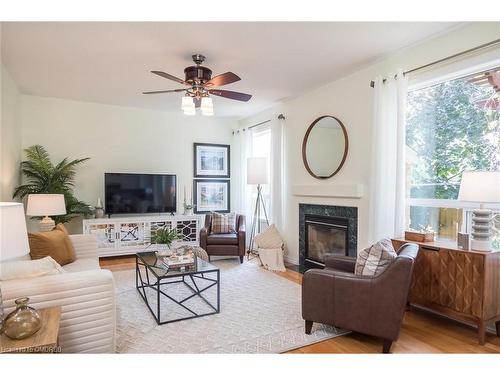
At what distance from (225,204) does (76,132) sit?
120 inches

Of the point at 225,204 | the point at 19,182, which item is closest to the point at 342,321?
the point at 225,204

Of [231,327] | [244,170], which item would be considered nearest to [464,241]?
[231,327]

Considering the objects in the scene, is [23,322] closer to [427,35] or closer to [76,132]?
[427,35]

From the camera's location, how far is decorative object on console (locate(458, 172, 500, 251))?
235 centimetres

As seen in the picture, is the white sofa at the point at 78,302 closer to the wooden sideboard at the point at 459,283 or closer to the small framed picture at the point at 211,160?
the wooden sideboard at the point at 459,283

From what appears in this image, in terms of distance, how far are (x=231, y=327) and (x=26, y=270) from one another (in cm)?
161

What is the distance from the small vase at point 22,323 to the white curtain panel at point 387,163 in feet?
9.98

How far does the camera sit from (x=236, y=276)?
4.29m

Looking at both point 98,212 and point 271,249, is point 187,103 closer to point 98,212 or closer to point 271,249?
point 271,249

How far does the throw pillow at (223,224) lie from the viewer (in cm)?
517

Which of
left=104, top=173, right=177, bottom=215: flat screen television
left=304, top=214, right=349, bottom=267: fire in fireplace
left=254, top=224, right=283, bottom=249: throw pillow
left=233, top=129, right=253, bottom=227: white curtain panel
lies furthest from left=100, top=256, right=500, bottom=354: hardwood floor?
left=104, top=173, right=177, bottom=215: flat screen television

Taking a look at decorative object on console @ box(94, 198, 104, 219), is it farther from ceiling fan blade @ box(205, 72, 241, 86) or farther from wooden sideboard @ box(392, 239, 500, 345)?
wooden sideboard @ box(392, 239, 500, 345)

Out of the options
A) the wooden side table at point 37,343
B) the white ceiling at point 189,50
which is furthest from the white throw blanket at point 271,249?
the wooden side table at point 37,343

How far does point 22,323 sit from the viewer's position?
5.03 feet
